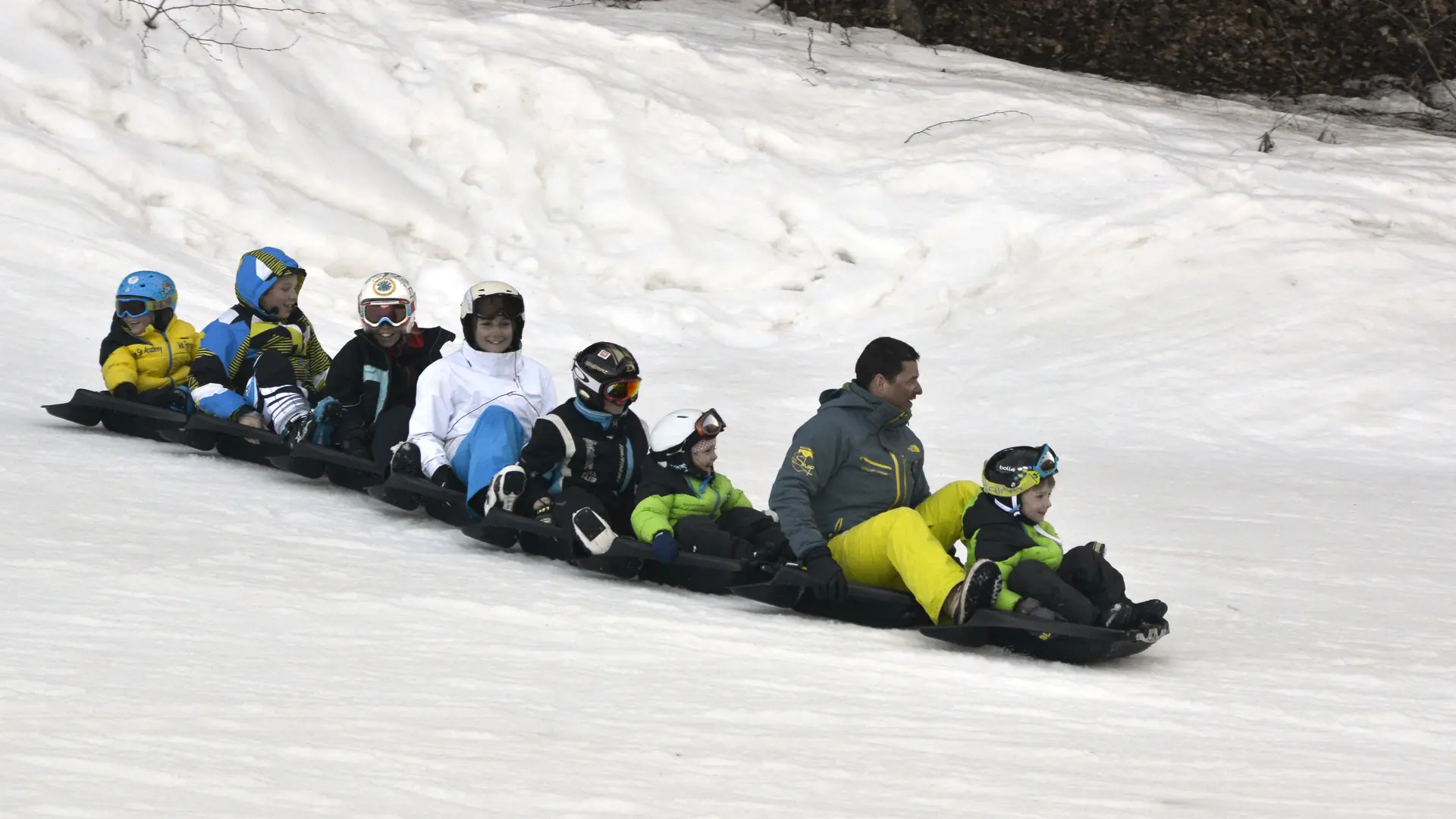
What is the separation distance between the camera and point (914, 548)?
571 cm

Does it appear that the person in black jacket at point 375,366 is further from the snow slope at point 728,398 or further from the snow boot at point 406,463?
the snow boot at point 406,463

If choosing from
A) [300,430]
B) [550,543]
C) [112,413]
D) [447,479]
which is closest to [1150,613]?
[550,543]

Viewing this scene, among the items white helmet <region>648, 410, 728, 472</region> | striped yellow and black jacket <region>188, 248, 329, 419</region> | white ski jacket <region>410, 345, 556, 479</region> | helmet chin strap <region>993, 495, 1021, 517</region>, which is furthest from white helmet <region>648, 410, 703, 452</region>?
striped yellow and black jacket <region>188, 248, 329, 419</region>

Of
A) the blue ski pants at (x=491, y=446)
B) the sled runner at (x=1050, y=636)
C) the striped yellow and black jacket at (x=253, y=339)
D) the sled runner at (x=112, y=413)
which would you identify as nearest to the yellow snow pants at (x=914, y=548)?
the sled runner at (x=1050, y=636)

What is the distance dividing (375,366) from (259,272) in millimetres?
1070

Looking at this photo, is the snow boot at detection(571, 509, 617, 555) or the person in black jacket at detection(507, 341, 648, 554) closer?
the snow boot at detection(571, 509, 617, 555)

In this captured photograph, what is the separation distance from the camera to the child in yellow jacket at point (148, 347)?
8.77 metres

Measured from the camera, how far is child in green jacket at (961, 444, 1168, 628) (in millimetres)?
5434

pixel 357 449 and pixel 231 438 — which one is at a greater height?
pixel 357 449

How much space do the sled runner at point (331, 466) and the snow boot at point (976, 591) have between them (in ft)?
11.0

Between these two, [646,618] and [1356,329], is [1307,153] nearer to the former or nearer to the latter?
[1356,329]

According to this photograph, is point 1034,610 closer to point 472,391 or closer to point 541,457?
point 541,457

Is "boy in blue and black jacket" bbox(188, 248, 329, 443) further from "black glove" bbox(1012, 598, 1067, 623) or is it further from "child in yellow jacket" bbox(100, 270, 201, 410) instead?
"black glove" bbox(1012, 598, 1067, 623)

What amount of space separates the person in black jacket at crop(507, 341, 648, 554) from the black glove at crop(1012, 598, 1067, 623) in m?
1.90
